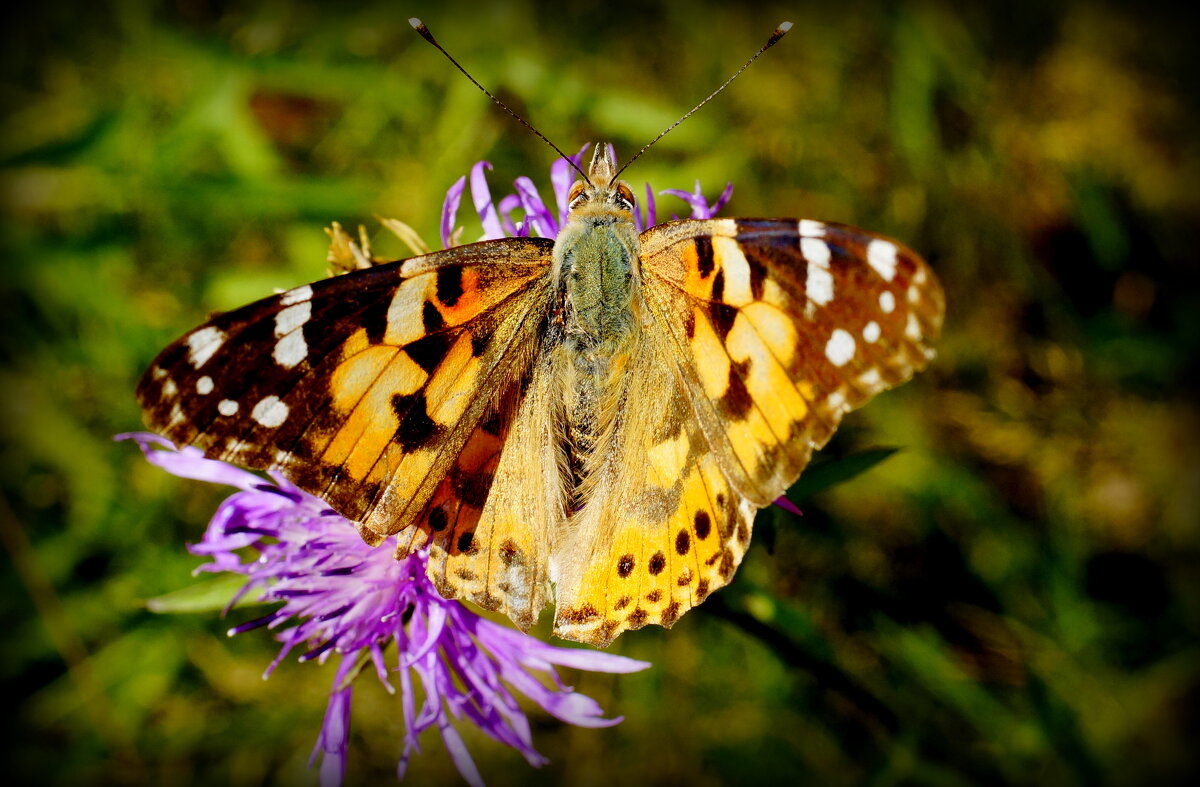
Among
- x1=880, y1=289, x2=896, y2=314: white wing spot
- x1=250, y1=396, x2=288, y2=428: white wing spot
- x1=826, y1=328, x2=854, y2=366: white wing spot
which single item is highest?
x1=880, y1=289, x2=896, y2=314: white wing spot

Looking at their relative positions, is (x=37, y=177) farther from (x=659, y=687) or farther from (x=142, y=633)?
(x=659, y=687)

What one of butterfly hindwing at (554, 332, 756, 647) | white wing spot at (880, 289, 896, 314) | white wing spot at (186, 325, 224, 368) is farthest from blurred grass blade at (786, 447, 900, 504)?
white wing spot at (186, 325, 224, 368)

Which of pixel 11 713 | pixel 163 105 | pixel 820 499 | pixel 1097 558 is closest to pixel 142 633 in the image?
pixel 11 713

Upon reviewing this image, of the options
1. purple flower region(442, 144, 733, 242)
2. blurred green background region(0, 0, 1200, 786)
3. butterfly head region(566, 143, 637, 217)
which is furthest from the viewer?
blurred green background region(0, 0, 1200, 786)

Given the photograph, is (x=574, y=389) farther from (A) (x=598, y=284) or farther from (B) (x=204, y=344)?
(B) (x=204, y=344)

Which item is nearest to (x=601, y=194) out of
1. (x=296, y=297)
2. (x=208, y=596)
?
(x=296, y=297)

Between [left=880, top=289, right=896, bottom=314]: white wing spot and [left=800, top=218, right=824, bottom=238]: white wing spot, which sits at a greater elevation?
[left=800, top=218, right=824, bottom=238]: white wing spot

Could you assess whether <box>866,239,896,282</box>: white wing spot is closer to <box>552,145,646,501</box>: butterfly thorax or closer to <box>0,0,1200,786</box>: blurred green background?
<box>552,145,646,501</box>: butterfly thorax
